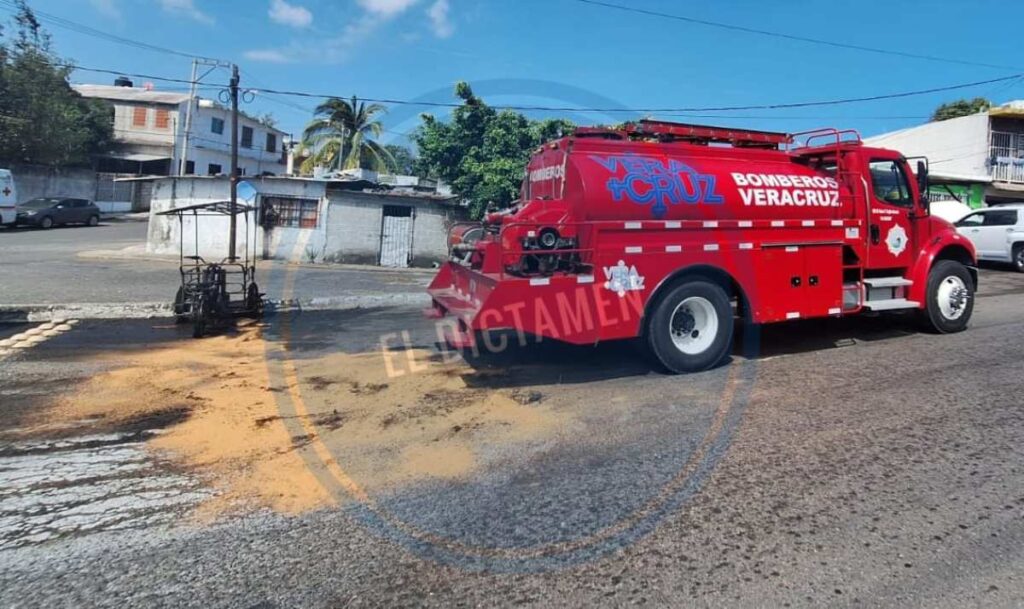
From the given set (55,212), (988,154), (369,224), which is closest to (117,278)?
(369,224)

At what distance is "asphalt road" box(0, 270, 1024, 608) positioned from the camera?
2840 mm

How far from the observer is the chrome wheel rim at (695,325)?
22.0 ft

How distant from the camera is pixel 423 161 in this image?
20672 mm

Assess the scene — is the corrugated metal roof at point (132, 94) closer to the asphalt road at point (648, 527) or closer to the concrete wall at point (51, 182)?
the concrete wall at point (51, 182)

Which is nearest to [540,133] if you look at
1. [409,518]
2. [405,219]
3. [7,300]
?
[405,219]

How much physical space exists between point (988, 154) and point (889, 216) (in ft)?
83.0

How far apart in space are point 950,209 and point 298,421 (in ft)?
71.1

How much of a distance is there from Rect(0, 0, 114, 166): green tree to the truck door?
3785cm

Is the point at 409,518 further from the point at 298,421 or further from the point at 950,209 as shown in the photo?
the point at 950,209

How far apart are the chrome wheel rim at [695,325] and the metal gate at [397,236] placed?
15.2 metres

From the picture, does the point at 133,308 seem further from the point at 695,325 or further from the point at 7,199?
the point at 7,199

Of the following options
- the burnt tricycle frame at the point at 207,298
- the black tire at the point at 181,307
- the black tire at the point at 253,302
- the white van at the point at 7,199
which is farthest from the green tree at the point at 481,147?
the white van at the point at 7,199

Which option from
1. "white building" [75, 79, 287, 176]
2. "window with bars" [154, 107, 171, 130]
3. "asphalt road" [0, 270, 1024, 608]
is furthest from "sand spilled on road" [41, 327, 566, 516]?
"window with bars" [154, 107, 171, 130]

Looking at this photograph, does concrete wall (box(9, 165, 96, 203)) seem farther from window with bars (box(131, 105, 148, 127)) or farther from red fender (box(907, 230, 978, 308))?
red fender (box(907, 230, 978, 308))
